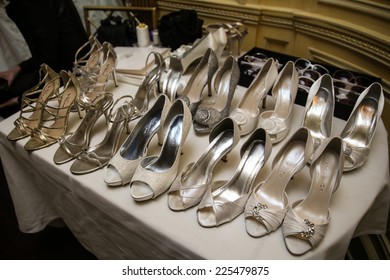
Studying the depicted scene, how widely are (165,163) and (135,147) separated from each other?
0.10 m

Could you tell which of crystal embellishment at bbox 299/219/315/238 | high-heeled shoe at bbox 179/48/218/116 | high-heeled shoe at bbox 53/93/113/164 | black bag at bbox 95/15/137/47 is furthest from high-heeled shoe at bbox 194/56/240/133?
black bag at bbox 95/15/137/47

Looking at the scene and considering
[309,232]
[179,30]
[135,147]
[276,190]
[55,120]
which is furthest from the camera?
[179,30]

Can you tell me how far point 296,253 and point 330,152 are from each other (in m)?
0.26

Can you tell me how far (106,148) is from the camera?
764mm

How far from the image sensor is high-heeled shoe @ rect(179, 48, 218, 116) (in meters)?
0.94

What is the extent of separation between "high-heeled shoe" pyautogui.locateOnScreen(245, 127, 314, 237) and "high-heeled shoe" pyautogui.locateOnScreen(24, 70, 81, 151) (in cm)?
58

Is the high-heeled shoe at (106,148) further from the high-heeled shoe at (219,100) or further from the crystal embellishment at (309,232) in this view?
the crystal embellishment at (309,232)

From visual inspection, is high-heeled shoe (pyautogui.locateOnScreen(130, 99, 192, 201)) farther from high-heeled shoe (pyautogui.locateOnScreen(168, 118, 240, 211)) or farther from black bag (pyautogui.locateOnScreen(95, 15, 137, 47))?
black bag (pyautogui.locateOnScreen(95, 15, 137, 47))

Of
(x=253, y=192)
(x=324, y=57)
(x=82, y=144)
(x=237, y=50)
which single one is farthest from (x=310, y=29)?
(x=82, y=144)

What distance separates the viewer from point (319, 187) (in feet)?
1.98

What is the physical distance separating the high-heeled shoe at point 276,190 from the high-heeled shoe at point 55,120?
58 cm

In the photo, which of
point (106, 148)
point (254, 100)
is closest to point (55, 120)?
point (106, 148)

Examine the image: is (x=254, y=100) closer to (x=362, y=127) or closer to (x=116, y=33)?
(x=362, y=127)

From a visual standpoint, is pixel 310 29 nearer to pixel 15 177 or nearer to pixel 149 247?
pixel 149 247
